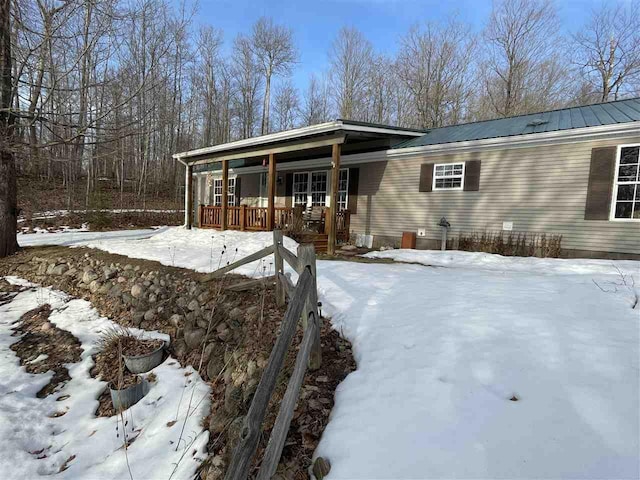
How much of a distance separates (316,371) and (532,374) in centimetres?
164

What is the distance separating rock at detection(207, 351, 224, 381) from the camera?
3.82m

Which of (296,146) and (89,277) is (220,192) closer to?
(296,146)

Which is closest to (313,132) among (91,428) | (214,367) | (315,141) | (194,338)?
(315,141)

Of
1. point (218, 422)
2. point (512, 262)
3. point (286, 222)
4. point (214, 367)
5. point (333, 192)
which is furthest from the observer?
point (286, 222)

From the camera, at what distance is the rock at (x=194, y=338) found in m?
4.43

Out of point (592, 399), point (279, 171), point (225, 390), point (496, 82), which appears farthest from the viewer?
point (496, 82)

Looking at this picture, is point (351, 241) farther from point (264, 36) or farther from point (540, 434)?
point (264, 36)

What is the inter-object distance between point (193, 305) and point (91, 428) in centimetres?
196

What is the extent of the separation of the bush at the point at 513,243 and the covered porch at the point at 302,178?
3.51 m

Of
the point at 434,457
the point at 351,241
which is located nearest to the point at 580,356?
the point at 434,457

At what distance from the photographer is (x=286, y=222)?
993 cm

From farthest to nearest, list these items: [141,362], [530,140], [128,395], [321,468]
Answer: [530,140]
[141,362]
[128,395]
[321,468]

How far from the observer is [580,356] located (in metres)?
2.46

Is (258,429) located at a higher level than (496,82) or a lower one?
lower
